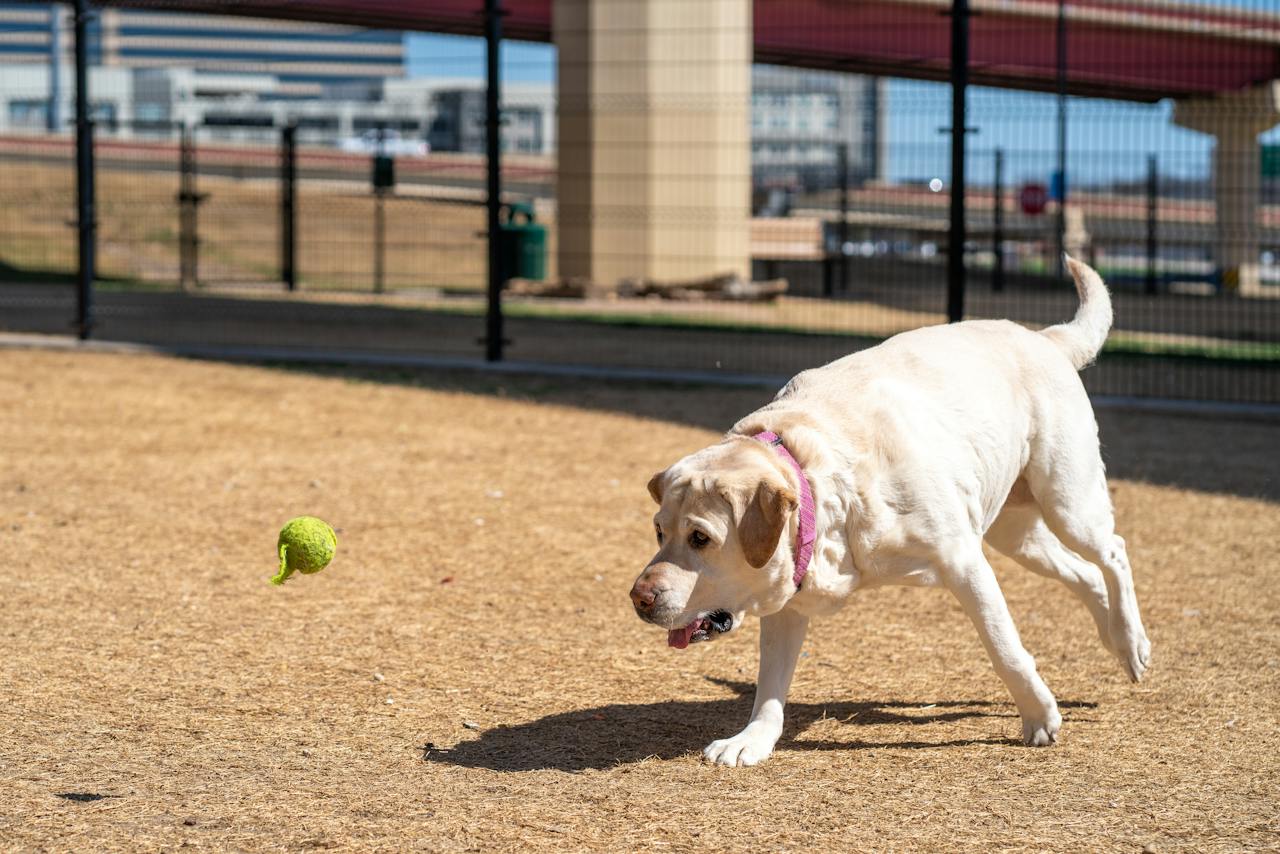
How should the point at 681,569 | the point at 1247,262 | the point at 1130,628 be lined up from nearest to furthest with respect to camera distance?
the point at 681,569 < the point at 1130,628 < the point at 1247,262

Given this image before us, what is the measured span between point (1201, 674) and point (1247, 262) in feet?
89.8

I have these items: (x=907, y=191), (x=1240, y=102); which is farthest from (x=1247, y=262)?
(x=907, y=191)

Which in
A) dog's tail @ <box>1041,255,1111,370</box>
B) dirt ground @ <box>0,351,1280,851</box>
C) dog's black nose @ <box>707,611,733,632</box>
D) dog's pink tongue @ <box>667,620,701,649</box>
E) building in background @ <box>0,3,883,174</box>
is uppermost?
building in background @ <box>0,3,883,174</box>

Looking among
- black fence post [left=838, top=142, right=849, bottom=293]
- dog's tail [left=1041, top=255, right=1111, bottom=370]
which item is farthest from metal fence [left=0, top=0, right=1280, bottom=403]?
dog's tail [left=1041, top=255, right=1111, bottom=370]

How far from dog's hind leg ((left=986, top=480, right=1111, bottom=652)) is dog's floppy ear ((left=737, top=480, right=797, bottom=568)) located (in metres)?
1.51

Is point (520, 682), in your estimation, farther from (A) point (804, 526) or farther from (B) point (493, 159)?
(B) point (493, 159)

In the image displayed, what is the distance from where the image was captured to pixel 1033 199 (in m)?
33.6

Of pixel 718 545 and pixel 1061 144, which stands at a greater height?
pixel 1061 144

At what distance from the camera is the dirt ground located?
4316 mm

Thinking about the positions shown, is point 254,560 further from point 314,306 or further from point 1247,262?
point 1247,262

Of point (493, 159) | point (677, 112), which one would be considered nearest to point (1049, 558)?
point (493, 159)

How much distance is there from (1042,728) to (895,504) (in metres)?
0.92

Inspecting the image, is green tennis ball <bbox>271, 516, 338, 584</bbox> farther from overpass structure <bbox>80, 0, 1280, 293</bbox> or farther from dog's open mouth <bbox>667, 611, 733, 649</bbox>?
overpass structure <bbox>80, 0, 1280, 293</bbox>

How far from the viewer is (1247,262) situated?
31.4m
